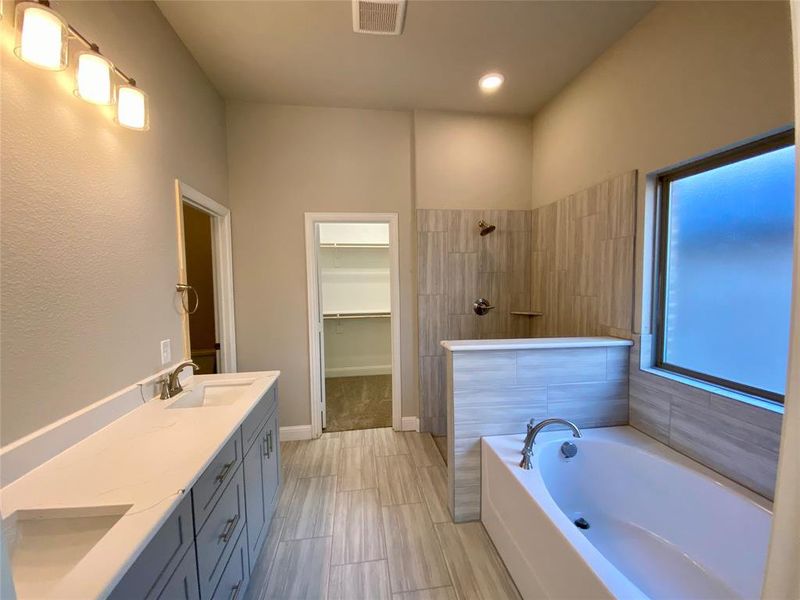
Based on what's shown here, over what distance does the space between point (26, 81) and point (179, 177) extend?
3.01 feet

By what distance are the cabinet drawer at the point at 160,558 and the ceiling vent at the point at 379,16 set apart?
7.49 feet

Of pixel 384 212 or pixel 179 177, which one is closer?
pixel 179 177

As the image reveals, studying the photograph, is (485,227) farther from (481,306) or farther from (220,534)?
(220,534)

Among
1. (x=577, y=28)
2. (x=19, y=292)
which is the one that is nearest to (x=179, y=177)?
(x=19, y=292)

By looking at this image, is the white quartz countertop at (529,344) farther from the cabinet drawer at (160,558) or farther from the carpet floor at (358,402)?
the carpet floor at (358,402)

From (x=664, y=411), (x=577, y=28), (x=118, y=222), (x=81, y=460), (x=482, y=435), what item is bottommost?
(x=482, y=435)

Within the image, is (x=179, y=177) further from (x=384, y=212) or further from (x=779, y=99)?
(x=779, y=99)

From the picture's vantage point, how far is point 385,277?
15.5ft

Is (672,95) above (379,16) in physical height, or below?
below

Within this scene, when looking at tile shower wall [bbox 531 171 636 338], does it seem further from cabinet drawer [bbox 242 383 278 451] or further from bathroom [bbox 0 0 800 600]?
cabinet drawer [bbox 242 383 278 451]

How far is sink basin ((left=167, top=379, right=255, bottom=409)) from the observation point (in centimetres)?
171

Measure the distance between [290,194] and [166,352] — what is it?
1.62 metres

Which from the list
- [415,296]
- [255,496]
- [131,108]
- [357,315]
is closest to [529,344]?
[415,296]

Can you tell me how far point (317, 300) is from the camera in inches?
112
